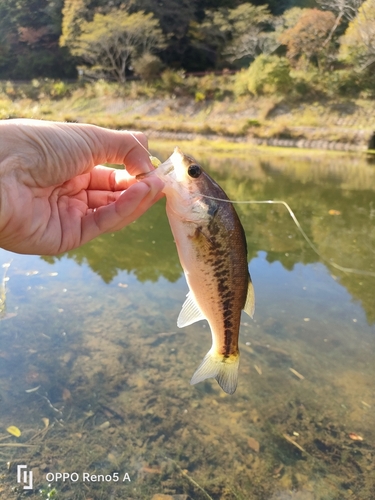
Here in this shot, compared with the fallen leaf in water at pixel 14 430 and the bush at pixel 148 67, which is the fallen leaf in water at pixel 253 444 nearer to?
the fallen leaf in water at pixel 14 430

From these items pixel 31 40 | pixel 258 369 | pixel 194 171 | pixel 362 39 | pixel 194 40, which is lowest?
pixel 31 40

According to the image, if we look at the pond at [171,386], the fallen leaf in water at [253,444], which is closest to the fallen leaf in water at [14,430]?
the pond at [171,386]

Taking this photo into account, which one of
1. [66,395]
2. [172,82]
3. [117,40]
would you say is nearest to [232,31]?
[172,82]

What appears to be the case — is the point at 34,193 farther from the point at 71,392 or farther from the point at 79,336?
the point at 79,336

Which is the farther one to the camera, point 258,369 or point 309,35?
point 309,35

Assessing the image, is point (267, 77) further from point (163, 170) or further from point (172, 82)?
point (163, 170)

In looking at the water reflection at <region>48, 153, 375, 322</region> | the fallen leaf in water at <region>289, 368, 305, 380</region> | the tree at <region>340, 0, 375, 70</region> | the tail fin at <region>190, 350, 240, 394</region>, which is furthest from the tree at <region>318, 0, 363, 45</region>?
the tail fin at <region>190, 350, 240, 394</region>
